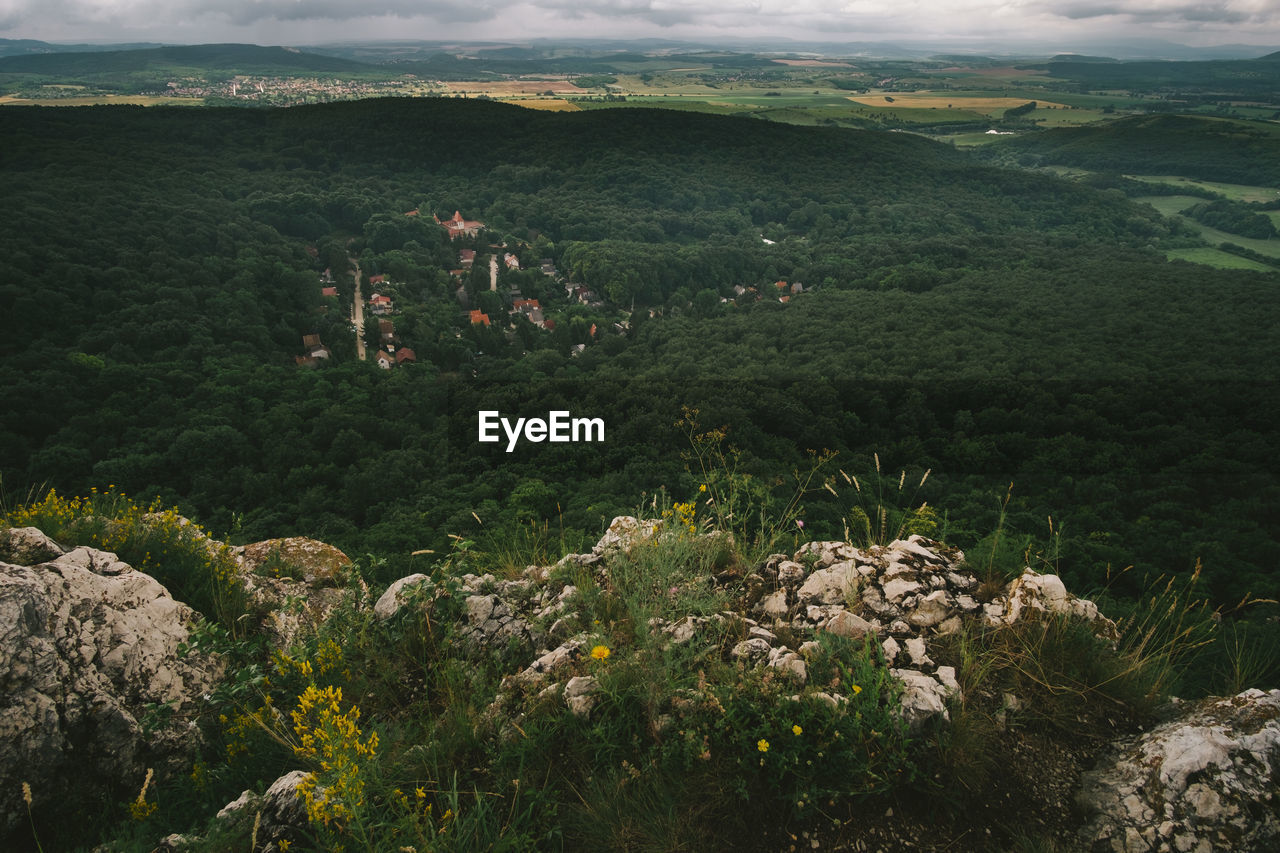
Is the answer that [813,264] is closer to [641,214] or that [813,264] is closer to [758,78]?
[641,214]

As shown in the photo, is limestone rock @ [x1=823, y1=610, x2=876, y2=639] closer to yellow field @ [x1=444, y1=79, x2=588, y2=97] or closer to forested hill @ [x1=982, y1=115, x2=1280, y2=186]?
forested hill @ [x1=982, y1=115, x2=1280, y2=186]

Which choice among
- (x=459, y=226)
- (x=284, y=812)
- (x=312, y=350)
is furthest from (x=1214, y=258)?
(x=284, y=812)

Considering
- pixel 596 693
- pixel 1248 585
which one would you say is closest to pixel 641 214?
pixel 1248 585

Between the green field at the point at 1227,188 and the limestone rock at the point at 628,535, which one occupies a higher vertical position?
the green field at the point at 1227,188

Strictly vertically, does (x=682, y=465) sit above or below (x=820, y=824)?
below

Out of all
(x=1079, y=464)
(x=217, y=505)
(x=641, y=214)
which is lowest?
(x=217, y=505)

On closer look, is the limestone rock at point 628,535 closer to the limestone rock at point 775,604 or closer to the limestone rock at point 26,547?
the limestone rock at point 775,604

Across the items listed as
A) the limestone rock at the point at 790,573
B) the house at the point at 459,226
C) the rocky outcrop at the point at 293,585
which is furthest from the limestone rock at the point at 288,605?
the house at the point at 459,226
